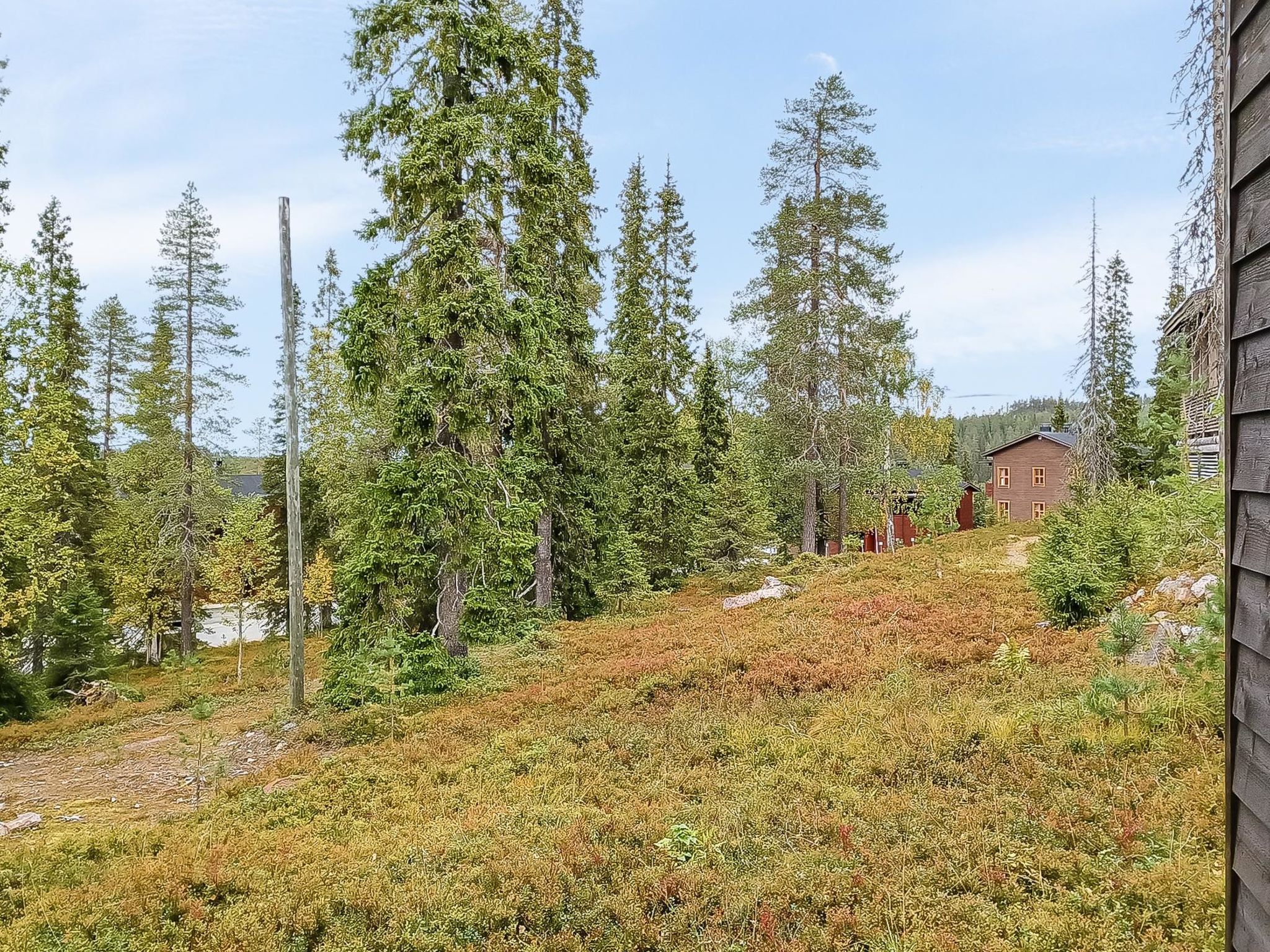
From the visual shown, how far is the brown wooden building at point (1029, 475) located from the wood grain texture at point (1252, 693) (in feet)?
148

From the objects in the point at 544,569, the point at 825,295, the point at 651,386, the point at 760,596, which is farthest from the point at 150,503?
the point at 825,295

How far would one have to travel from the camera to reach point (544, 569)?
19328 mm

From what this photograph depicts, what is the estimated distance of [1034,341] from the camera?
20.9 metres

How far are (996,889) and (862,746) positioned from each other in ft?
8.89

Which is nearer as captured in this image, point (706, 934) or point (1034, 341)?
point (706, 934)

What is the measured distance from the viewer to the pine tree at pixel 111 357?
89.4 feet

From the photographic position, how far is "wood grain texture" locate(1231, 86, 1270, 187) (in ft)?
6.17

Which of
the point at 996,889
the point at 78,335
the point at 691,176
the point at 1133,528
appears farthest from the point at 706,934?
the point at 78,335

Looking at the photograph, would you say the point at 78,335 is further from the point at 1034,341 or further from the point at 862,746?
the point at 1034,341

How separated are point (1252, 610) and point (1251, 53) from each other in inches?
67.5

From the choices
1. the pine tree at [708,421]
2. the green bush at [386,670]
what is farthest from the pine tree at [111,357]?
the pine tree at [708,421]

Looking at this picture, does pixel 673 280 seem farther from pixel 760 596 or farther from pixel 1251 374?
pixel 1251 374

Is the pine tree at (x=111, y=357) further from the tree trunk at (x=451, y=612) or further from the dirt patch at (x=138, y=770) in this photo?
the tree trunk at (x=451, y=612)

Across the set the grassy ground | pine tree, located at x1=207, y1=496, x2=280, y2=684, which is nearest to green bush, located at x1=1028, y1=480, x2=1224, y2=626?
the grassy ground
